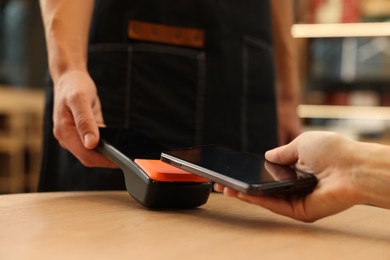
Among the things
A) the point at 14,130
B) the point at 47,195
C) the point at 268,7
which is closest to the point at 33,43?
the point at 14,130

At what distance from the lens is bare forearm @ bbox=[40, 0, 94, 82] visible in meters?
0.92

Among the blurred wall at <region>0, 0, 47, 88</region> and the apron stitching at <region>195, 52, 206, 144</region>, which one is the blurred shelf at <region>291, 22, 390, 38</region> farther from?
the blurred wall at <region>0, 0, 47, 88</region>

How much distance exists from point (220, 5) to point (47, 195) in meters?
0.54

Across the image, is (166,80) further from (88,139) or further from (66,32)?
(88,139)

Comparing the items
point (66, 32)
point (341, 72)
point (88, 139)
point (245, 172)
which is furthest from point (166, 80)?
point (341, 72)

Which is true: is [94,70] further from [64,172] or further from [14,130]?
[14,130]

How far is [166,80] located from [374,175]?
0.53 metres

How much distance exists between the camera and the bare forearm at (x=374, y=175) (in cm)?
61

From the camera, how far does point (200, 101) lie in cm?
108

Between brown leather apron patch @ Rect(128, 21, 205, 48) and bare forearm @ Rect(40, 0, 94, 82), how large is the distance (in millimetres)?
91

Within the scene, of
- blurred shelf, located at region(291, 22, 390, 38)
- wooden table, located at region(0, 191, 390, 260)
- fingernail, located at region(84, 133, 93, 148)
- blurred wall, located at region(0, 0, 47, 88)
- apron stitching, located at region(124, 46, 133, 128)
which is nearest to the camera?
wooden table, located at region(0, 191, 390, 260)

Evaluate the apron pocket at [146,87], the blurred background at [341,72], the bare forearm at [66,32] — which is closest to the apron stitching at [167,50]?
the apron pocket at [146,87]

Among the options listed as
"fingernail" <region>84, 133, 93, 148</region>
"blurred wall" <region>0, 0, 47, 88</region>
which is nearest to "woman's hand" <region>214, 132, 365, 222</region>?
"fingernail" <region>84, 133, 93, 148</region>

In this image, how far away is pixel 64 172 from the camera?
Answer: 1.05 meters
